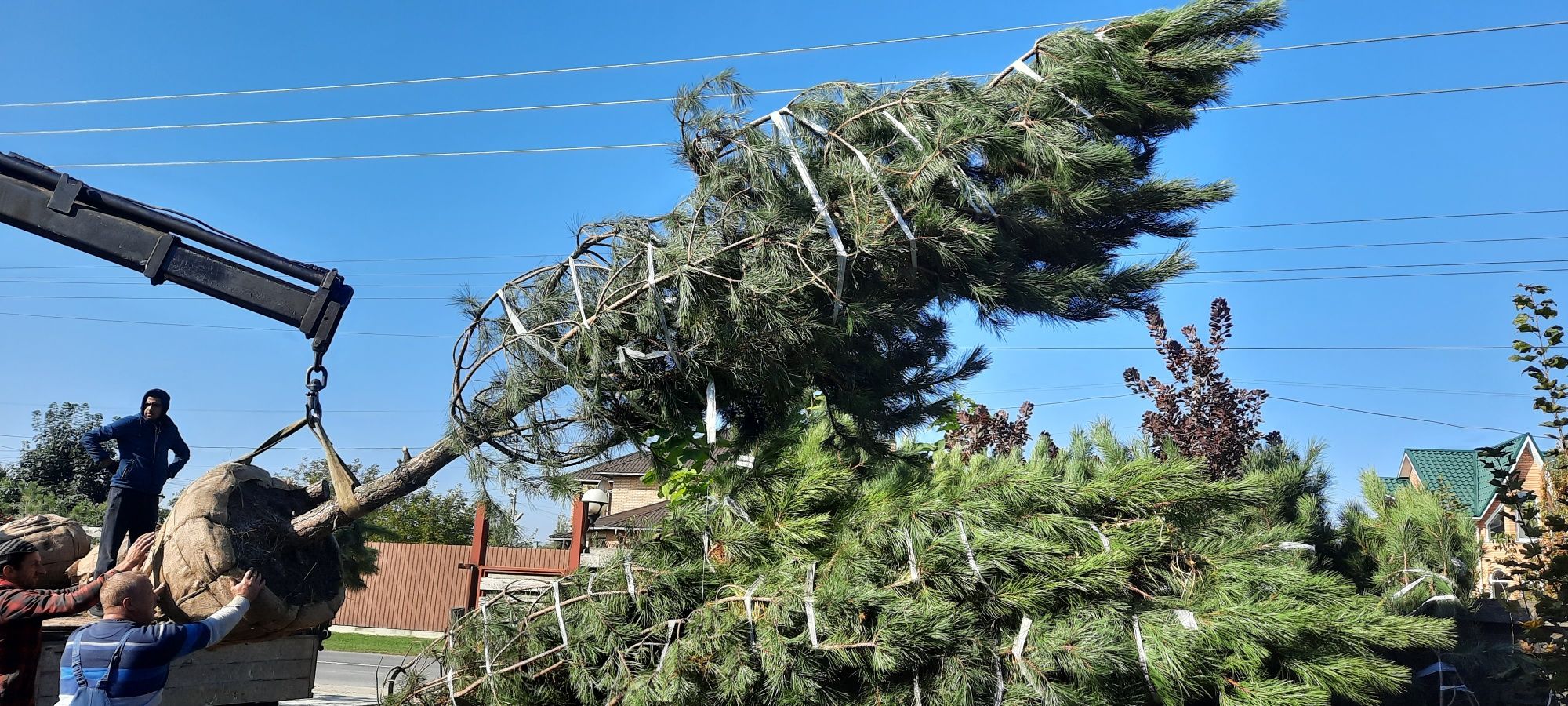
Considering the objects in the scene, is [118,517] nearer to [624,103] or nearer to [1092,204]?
[1092,204]

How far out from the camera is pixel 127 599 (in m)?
3.38

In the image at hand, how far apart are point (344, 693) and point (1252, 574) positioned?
34.7 ft

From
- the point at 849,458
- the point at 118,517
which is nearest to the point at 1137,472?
the point at 849,458

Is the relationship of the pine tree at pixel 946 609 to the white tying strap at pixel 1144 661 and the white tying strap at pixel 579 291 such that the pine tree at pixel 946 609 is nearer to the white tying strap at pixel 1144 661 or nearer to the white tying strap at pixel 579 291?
the white tying strap at pixel 1144 661

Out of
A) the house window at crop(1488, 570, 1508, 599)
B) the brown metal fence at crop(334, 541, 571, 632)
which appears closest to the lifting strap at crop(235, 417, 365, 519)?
the house window at crop(1488, 570, 1508, 599)

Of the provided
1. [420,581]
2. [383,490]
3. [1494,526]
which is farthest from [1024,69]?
[420,581]

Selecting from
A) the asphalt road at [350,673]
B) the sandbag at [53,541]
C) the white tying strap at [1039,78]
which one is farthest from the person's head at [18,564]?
the asphalt road at [350,673]

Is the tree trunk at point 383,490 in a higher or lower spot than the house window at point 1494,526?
lower

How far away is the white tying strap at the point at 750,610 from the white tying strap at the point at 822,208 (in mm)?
1156

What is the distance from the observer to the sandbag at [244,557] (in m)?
4.72

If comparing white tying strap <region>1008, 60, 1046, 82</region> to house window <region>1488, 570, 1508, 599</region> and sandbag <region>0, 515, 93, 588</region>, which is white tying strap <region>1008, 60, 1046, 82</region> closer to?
house window <region>1488, 570, 1508, 599</region>

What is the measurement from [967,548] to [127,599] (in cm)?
295

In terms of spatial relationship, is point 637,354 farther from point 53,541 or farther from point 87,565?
point 87,565

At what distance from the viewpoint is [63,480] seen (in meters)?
17.0
